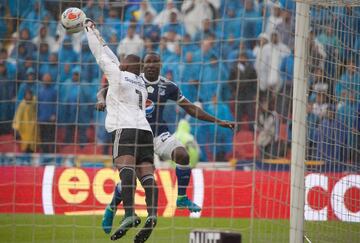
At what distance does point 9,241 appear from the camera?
35.7 feet

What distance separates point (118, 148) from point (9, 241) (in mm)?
2122

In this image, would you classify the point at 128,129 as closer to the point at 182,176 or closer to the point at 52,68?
the point at 182,176

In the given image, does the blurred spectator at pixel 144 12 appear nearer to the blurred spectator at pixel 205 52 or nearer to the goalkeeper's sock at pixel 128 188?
the blurred spectator at pixel 205 52

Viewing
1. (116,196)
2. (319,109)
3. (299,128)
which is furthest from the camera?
(319,109)

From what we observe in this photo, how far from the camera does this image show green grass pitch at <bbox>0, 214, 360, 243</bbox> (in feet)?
36.2

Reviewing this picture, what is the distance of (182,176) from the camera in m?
11.0

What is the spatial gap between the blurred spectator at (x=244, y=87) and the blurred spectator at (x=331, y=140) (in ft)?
14.1

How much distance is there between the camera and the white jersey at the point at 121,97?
31.9 feet

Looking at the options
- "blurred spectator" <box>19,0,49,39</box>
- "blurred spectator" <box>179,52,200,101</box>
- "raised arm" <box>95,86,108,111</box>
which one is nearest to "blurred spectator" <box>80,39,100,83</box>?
"blurred spectator" <box>19,0,49,39</box>

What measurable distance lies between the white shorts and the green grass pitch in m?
0.97

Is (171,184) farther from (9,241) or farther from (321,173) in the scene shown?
(9,241)

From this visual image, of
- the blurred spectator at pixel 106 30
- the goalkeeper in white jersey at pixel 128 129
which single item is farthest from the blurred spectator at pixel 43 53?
the goalkeeper in white jersey at pixel 128 129

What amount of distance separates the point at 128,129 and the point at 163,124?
4.79 feet

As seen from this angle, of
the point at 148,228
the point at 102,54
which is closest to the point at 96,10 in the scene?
the point at 102,54
